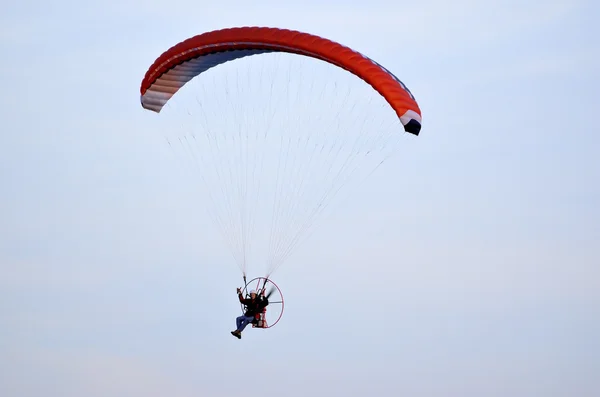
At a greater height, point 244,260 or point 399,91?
point 399,91

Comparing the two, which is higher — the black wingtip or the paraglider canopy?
the paraglider canopy

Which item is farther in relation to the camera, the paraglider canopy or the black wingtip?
the paraglider canopy

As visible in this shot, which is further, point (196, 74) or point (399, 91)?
point (196, 74)

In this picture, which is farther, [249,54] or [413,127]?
[249,54]

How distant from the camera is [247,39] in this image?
173 ft

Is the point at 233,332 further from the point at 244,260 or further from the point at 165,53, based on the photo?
the point at 165,53

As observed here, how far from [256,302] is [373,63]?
20.8ft

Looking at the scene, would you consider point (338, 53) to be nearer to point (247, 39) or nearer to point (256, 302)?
point (247, 39)

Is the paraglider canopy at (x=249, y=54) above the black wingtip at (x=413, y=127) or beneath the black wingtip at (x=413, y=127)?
above

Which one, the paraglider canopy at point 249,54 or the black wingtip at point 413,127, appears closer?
the black wingtip at point 413,127

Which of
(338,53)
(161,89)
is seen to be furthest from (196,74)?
(338,53)

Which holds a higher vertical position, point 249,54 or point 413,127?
point 249,54

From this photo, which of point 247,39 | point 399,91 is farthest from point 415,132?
point 247,39

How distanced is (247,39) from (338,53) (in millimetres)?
2331
